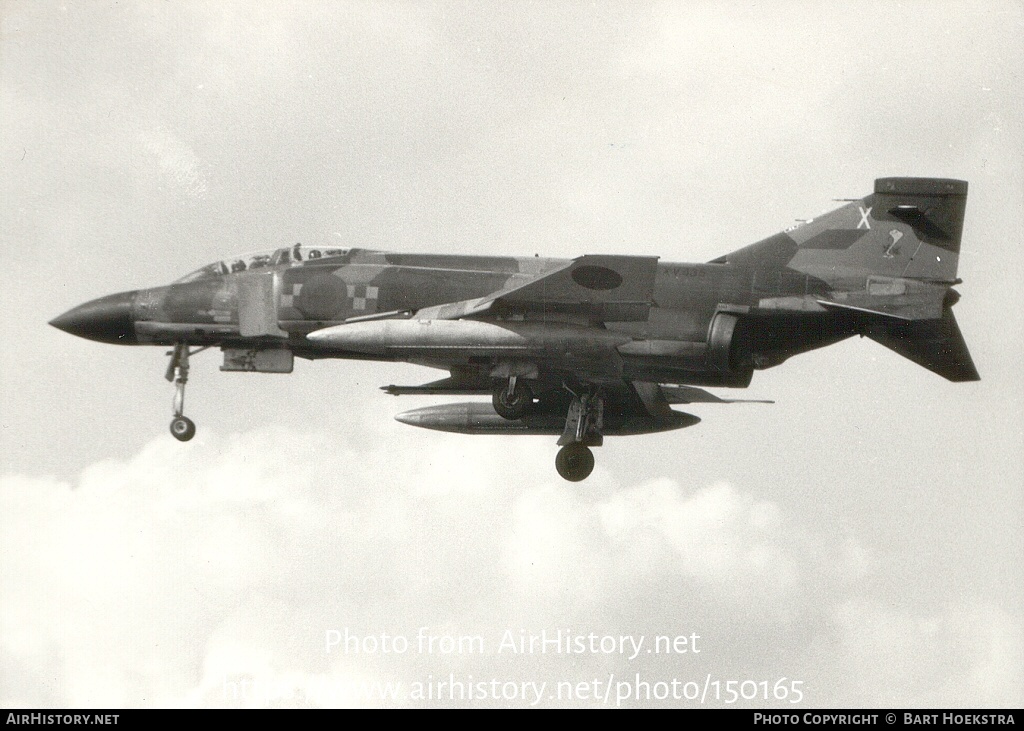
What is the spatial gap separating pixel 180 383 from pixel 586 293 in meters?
5.92

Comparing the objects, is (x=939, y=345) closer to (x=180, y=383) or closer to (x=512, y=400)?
(x=512, y=400)

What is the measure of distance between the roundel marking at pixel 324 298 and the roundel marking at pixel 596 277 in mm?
3478

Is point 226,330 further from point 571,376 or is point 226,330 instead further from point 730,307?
→ point 730,307

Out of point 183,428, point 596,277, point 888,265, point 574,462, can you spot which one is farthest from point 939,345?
point 183,428

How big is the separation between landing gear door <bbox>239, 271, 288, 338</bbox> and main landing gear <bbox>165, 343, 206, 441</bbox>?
35.8 inches

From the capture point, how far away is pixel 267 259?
64.1 feet

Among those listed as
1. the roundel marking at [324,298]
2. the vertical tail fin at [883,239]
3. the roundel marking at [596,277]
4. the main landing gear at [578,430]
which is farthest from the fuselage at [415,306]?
the main landing gear at [578,430]

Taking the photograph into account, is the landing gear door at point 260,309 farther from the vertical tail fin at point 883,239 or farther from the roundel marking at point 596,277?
the vertical tail fin at point 883,239

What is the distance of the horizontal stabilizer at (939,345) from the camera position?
1823cm
